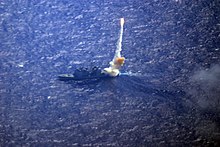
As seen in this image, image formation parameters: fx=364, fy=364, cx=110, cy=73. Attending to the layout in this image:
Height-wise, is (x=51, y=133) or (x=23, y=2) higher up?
(x=23, y=2)

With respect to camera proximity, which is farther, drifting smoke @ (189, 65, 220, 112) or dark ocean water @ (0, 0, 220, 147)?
drifting smoke @ (189, 65, 220, 112)

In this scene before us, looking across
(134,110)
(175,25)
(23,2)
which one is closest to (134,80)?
(134,110)

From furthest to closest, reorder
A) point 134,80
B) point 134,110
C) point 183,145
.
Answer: point 134,80, point 134,110, point 183,145

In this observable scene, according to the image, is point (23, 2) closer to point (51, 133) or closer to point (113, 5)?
point (113, 5)

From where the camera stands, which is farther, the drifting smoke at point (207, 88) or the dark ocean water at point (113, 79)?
the drifting smoke at point (207, 88)
